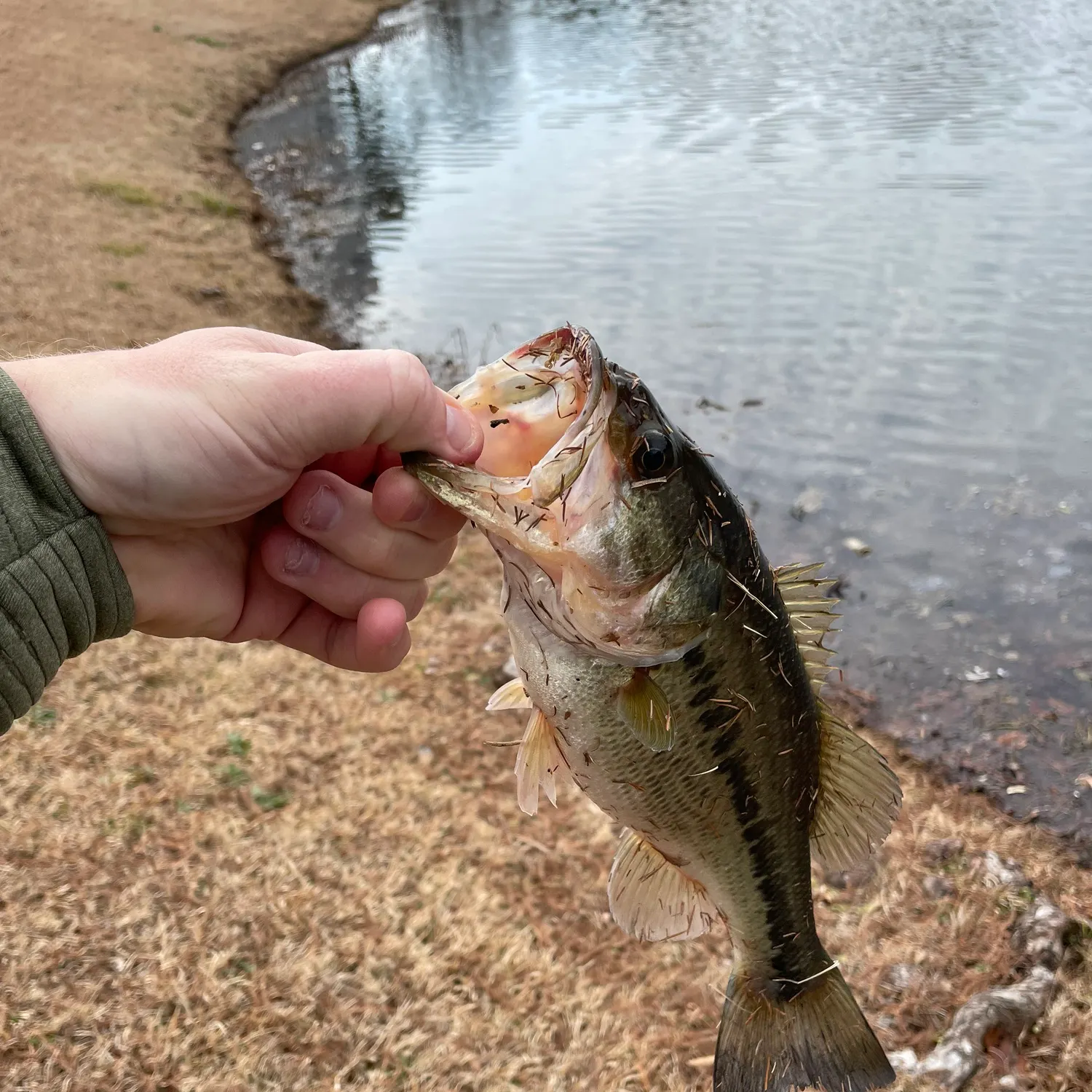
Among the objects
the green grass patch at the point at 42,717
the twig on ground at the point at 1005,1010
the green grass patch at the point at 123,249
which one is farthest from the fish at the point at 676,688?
the green grass patch at the point at 123,249

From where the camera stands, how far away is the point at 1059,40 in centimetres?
1800

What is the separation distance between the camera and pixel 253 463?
7.34ft

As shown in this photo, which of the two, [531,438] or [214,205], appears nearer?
[531,438]

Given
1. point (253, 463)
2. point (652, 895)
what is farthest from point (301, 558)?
point (652, 895)

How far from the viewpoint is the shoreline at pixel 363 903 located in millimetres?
3258

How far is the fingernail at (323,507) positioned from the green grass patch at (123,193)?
14.2m

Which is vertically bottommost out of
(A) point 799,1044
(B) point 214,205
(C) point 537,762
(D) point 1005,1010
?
(B) point 214,205

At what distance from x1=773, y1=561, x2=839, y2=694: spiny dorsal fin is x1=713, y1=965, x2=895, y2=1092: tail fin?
0.92 m

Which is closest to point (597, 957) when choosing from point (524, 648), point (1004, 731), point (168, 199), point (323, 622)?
point (323, 622)

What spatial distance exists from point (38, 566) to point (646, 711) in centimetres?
150

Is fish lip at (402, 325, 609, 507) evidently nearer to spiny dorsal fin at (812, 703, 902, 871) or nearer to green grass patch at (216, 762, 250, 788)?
spiny dorsal fin at (812, 703, 902, 871)

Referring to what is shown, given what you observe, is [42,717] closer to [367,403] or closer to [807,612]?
[367,403]

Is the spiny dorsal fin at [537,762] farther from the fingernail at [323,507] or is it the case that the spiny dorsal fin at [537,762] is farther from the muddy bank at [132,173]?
the muddy bank at [132,173]

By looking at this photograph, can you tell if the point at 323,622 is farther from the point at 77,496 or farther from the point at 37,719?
the point at 37,719
